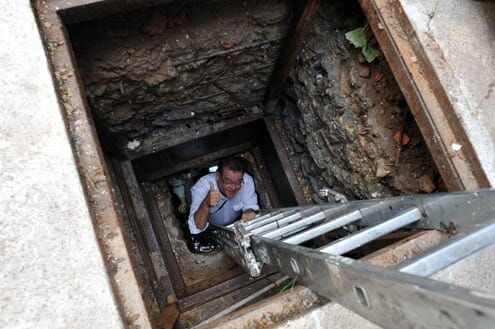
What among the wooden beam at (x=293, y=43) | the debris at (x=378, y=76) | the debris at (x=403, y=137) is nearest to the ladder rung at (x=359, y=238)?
the debris at (x=403, y=137)

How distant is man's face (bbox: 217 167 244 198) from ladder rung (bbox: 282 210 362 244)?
1.73m

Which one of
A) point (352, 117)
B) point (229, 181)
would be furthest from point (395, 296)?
point (229, 181)

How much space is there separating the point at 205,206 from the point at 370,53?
6.33 ft

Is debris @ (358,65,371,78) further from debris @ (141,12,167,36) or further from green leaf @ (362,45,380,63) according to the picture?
debris @ (141,12,167,36)

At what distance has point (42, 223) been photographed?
1204 mm

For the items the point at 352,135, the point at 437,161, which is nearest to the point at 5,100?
the point at 437,161

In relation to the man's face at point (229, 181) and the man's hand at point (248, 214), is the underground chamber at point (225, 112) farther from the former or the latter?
the man's face at point (229, 181)

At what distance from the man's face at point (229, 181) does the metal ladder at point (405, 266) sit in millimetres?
1510

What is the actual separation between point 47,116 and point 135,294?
0.74 metres

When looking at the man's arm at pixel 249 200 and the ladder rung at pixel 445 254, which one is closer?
the ladder rung at pixel 445 254

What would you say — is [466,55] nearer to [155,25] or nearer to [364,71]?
[364,71]

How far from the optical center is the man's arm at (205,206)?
3174 millimetres

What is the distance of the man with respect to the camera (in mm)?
3164

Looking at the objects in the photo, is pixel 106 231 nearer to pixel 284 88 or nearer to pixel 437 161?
pixel 437 161
